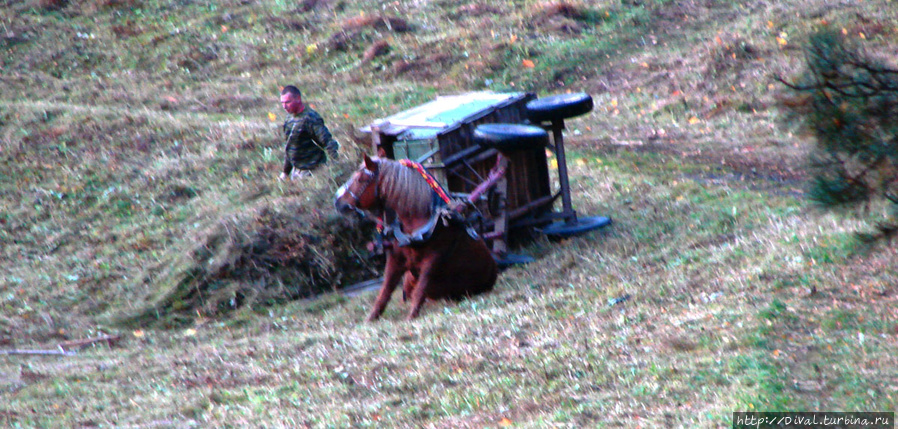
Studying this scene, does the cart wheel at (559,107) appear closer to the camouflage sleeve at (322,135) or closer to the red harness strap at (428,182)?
the red harness strap at (428,182)

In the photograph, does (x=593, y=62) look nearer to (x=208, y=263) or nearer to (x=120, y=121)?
(x=120, y=121)

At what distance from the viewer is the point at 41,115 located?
496 inches

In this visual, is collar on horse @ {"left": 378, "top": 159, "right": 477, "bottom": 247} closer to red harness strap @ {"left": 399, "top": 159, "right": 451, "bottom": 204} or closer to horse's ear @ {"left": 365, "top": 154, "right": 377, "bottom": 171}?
red harness strap @ {"left": 399, "top": 159, "right": 451, "bottom": 204}

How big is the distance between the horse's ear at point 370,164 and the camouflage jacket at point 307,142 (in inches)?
99.3

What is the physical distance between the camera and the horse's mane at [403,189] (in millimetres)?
7125

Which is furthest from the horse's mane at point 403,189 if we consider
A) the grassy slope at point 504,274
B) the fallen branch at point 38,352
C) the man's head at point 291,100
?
the fallen branch at point 38,352

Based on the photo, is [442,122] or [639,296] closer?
[639,296]

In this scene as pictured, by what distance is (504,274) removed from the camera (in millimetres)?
8227

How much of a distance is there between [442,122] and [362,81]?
8797 millimetres

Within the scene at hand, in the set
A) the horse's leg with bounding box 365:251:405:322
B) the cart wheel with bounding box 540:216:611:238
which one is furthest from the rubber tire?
the horse's leg with bounding box 365:251:405:322

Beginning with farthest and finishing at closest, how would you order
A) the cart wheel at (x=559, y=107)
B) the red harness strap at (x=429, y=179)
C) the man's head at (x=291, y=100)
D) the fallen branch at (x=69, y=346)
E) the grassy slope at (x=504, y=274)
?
the man's head at (x=291, y=100) < the cart wheel at (x=559, y=107) < the red harness strap at (x=429, y=179) < the fallen branch at (x=69, y=346) < the grassy slope at (x=504, y=274)

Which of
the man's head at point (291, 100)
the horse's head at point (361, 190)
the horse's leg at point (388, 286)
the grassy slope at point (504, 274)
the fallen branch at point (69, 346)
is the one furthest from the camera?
the man's head at point (291, 100)

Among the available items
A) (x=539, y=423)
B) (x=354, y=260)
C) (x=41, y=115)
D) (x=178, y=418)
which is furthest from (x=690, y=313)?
(x=41, y=115)

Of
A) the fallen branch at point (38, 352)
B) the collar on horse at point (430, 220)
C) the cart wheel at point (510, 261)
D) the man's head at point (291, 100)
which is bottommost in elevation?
the cart wheel at point (510, 261)
